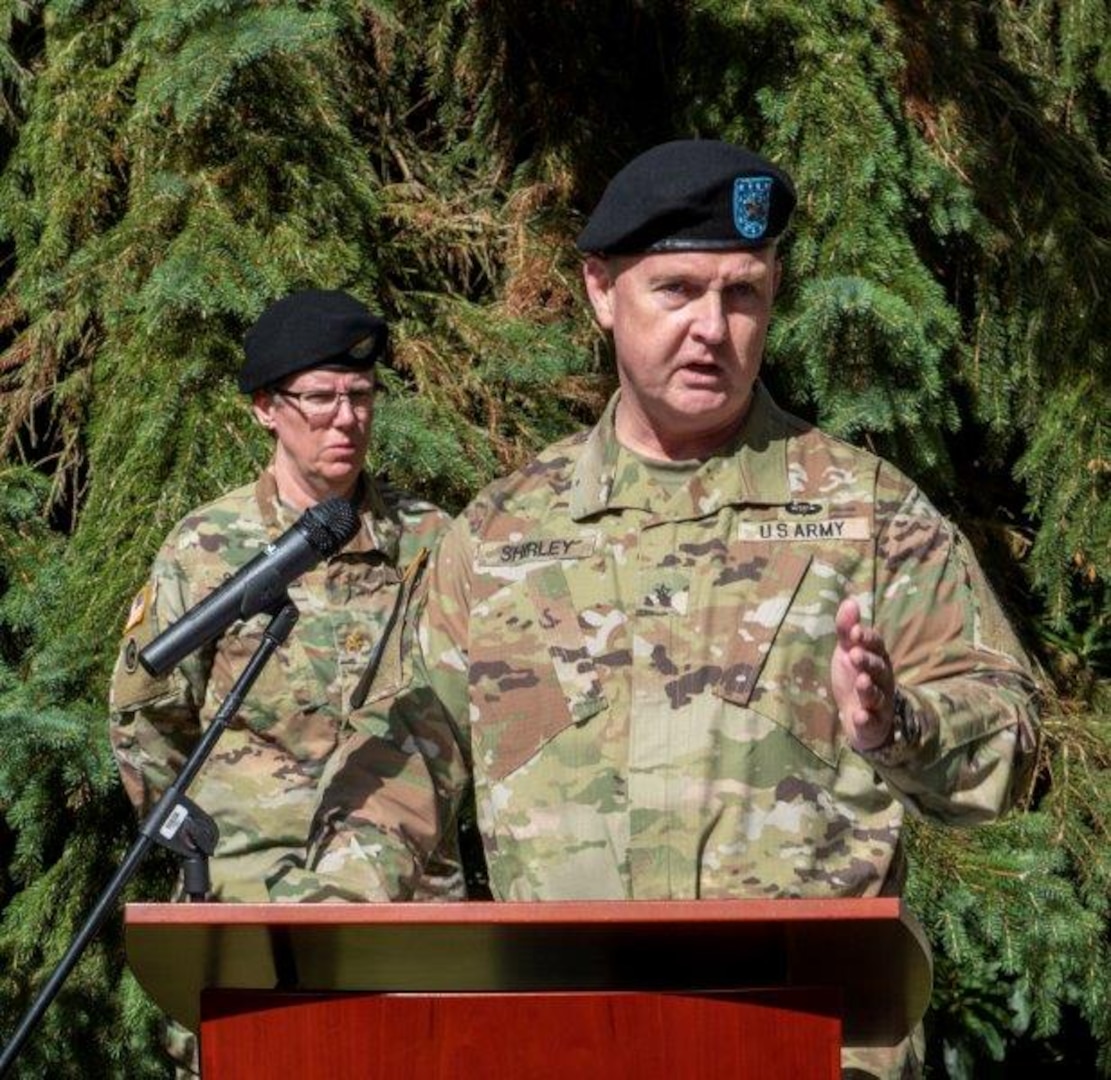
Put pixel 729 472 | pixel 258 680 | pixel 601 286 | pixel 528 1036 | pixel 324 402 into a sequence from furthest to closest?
pixel 324 402
pixel 258 680
pixel 601 286
pixel 729 472
pixel 528 1036

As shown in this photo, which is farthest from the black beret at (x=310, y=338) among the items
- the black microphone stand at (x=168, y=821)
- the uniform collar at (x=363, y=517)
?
the black microphone stand at (x=168, y=821)

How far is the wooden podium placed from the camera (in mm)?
2062

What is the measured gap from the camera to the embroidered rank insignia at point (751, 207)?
109 inches

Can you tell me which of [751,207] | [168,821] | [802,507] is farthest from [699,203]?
[168,821]

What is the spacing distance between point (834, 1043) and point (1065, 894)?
4.09m

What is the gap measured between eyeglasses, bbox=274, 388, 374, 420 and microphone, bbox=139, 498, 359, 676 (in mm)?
1353

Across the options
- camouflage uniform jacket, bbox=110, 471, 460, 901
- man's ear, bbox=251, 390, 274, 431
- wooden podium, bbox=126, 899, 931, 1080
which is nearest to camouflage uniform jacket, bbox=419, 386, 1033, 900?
wooden podium, bbox=126, 899, 931, 1080

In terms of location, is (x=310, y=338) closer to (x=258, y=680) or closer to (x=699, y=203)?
(x=258, y=680)

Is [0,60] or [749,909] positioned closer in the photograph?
[749,909]

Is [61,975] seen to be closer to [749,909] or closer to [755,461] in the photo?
[755,461]

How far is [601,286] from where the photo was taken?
9.77 ft

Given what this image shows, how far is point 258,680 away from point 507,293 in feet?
7.32

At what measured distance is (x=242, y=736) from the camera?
4590 millimetres

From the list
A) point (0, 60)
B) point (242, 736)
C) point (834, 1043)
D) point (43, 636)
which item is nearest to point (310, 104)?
point (0, 60)
